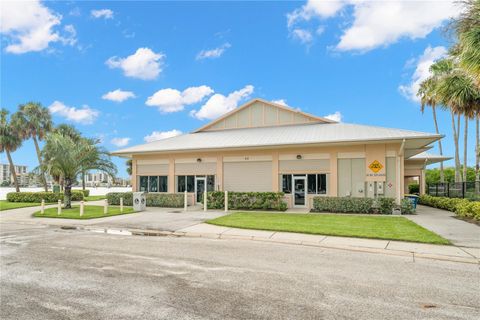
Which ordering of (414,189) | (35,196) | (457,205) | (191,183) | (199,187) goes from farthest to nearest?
(414,189) → (35,196) → (191,183) → (199,187) → (457,205)

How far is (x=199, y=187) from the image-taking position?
23.6 metres

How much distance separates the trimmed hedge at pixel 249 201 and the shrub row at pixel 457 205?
9.34m

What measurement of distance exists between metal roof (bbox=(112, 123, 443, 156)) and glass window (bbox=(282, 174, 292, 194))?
2521 millimetres

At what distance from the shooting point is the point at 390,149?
19.0 metres

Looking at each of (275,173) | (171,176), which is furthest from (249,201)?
(171,176)

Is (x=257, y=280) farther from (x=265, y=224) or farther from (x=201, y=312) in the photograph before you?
(x=265, y=224)

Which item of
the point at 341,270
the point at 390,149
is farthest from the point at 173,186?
the point at 341,270

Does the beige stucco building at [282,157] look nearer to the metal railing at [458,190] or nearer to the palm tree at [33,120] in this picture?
the metal railing at [458,190]

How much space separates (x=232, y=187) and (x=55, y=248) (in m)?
13.9

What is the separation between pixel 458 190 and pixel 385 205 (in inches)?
267

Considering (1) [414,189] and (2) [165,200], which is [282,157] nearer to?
(2) [165,200]

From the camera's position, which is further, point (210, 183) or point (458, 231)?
point (210, 183)

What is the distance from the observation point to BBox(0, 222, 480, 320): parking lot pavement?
4.75 m

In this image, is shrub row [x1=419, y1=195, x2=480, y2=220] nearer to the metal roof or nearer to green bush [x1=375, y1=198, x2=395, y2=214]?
green bush [x1=375, y1=198, x2=395, y2=214]
